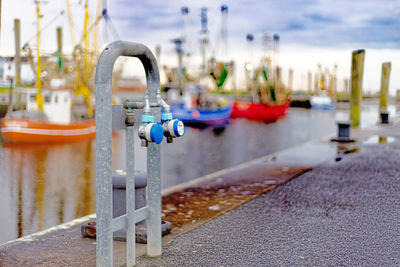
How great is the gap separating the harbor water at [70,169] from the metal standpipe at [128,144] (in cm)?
349

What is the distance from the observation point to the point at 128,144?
4.20m

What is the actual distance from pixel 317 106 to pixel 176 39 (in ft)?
86.0

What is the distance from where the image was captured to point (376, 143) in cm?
1420

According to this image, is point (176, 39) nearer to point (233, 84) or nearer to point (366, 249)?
point (233, 84)

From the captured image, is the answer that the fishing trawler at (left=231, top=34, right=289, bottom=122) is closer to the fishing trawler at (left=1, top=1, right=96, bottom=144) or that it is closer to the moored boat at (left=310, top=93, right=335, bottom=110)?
the moored boat at (left=310, top=93, right=335, bottom=110)

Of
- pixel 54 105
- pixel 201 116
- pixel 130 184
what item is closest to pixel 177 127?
pixel 130 184

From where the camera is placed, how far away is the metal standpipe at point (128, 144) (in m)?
3.88

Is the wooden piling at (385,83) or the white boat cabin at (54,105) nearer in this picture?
the white boat cabin at (54,105)

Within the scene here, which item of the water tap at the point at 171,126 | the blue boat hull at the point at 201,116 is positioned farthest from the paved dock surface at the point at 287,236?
the blue boat hull at the point at 201,116

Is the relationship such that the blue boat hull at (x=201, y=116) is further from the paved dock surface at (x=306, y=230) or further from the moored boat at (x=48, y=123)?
the paved dock surface at (x=306, y=230)

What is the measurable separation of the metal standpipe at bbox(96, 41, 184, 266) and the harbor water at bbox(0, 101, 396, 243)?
11.5 feet

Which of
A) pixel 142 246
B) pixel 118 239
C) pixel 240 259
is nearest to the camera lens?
pixel 240 259

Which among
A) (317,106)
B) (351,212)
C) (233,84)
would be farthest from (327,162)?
(233,84)

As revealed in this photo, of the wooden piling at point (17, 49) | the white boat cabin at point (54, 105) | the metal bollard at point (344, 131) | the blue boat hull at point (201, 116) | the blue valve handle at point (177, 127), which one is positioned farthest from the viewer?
the blue boat hull at point (201, 116)
